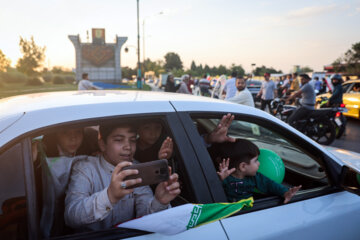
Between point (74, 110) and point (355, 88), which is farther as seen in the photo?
point (355, 88)

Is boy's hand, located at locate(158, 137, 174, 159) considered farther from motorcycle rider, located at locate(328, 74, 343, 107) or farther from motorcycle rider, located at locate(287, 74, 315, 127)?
motorcycle rider, located at locate(328, 74, 343, 107)

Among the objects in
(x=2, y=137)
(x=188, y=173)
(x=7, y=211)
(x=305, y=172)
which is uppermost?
(x=2, y=137)

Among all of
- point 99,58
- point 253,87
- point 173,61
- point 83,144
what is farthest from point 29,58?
point 173,61

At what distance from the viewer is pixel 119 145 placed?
1.63 m

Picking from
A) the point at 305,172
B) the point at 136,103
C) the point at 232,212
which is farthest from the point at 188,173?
the point at 305,172

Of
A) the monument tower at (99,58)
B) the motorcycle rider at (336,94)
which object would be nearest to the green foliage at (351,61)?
the monument tower at (99,58)

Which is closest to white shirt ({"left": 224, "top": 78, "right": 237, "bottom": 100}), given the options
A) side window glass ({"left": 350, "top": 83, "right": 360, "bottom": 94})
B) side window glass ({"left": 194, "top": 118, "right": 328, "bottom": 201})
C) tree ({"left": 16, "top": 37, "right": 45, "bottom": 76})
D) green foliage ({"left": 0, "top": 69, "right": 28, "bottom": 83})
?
side window glass ({"left": 350, "top": 83, "right": 360, "bottom": 94})

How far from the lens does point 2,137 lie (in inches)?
46.4

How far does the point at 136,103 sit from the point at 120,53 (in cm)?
6494

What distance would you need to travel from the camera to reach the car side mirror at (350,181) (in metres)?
1.81

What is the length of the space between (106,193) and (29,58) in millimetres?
71464

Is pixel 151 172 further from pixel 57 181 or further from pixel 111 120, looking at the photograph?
pixel 57 181

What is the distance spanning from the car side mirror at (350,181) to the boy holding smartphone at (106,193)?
3.60 feet

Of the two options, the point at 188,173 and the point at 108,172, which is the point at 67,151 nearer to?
the point at 108,172
